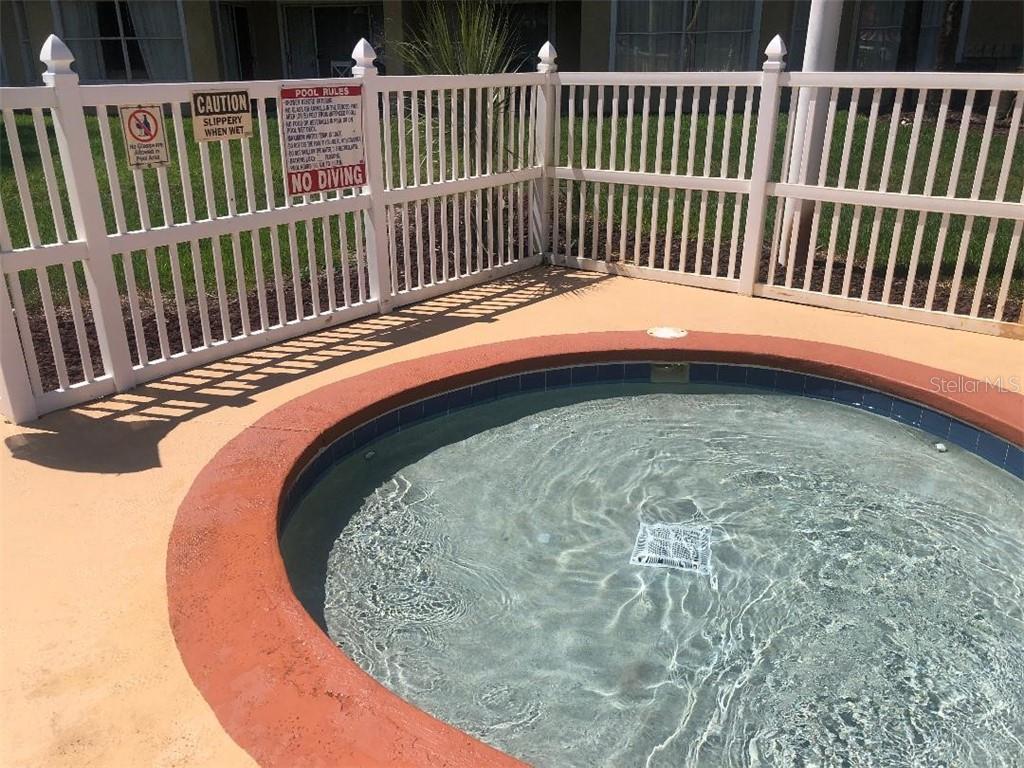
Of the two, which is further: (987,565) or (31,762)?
(987,565)

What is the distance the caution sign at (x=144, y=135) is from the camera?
4.19 meters

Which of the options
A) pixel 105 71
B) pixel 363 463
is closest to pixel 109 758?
pixel 363 463

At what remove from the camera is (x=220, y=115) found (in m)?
4.63

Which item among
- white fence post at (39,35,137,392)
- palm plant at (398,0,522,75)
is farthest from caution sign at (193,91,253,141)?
palm plant at (398,0,522,75)

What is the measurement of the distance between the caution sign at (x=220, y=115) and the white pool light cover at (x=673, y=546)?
10.5 ft

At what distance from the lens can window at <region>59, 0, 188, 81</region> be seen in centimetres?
1728

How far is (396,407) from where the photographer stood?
458 centimetres

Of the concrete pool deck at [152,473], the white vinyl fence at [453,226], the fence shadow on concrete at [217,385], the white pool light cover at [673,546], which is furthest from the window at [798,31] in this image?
the white pool light cover at [673,546]

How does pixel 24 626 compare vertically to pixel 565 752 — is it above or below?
above

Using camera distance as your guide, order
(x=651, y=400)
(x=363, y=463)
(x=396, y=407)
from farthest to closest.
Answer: (x=651, y=400)
(x=396, y=407)
(x=363, y=463)

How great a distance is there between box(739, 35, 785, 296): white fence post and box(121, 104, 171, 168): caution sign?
4077 millimetres

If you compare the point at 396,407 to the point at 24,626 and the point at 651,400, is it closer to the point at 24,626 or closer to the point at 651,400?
the point at 651,400

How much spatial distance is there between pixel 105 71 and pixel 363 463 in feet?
57.7

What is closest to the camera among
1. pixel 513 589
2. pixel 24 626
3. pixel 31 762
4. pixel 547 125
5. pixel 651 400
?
pixel 31 762
